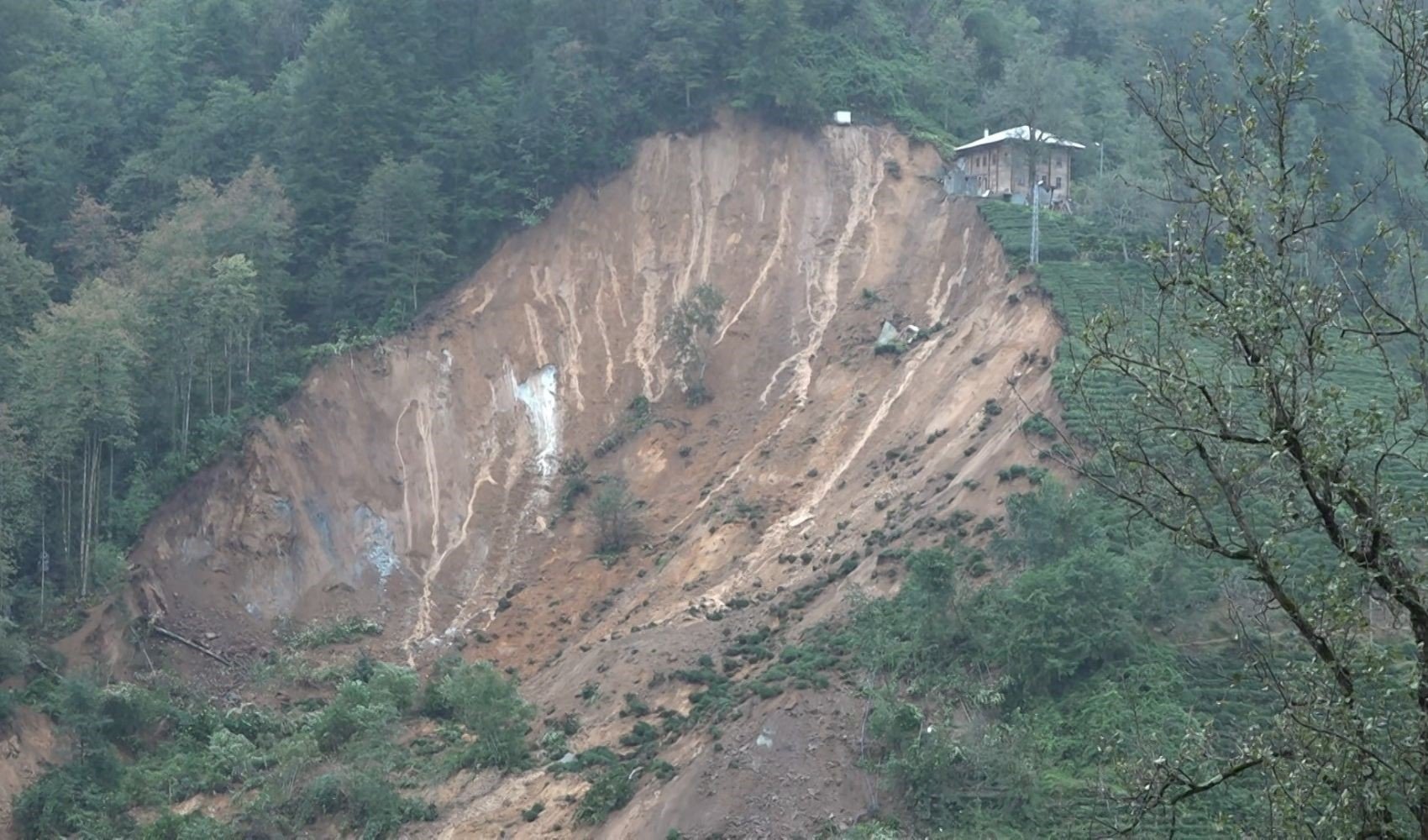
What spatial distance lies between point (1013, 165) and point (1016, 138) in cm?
75

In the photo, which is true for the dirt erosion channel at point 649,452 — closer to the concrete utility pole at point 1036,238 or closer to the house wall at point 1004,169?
the concrete utility pole at point 1036,238

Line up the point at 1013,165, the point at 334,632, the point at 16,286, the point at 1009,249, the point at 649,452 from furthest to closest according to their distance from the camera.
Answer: the point at 1013,165
the point at 649,452
the point at 1009,249
the point at 16,286
the point at 334,632

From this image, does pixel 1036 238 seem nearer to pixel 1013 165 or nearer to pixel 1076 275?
pixel 1076 275

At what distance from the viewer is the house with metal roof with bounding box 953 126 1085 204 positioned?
45.8 meters

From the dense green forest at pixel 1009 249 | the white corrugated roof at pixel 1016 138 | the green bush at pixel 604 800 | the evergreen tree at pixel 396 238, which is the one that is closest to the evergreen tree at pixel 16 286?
the dense green forest at pixel 1009 249

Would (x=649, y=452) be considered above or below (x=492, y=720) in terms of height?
above

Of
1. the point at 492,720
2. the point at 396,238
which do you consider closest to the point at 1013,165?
the point at 396,238

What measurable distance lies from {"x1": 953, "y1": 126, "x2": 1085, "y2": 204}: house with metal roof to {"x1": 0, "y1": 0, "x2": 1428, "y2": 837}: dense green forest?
1.53m

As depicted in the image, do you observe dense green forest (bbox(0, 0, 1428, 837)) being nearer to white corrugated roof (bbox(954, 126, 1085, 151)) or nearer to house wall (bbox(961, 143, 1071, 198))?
white corrugated roof (bbox(954, 126, 1085, 151))

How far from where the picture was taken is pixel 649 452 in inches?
1634

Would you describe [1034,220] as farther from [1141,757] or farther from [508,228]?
[1141,757]

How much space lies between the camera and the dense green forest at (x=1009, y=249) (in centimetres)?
890

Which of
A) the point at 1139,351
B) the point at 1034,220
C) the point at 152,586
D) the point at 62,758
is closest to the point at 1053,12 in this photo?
the point at 1034,220

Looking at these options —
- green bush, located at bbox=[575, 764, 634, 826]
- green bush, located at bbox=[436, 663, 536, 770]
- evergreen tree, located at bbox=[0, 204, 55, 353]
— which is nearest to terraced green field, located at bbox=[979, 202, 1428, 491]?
green bush, located at bbox=[575, 764, 634, 826]
